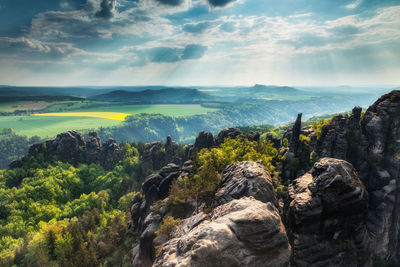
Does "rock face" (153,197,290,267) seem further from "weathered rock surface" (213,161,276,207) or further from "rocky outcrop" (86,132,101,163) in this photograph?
"rocky outcrop" (86,132,101,163)

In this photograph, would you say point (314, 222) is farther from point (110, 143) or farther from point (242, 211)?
point (110, 143)

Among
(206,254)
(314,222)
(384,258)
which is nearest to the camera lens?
(206,254)

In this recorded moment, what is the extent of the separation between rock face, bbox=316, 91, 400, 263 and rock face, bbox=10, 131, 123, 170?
119280 millimetres

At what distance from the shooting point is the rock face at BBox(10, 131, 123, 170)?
13150 cm

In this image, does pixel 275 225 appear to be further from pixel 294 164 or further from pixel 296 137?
pixel 296 137

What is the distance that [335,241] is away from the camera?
67.9ft

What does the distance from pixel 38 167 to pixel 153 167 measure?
214ft

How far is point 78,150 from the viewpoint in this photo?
13738 cm

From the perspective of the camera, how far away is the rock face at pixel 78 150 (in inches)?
5177

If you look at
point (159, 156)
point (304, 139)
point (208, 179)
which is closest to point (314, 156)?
point (304, 139)

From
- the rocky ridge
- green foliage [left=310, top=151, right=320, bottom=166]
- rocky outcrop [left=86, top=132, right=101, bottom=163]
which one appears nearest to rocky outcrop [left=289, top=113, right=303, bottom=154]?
green foliage [left=310, top=151, right=320, bottom=166]

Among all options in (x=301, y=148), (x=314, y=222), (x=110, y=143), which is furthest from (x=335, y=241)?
(x=110, y=143)

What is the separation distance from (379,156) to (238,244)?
184 feet

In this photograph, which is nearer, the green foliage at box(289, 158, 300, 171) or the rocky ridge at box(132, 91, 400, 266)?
the rocky ridge at box(132, 91, 400, 266)
